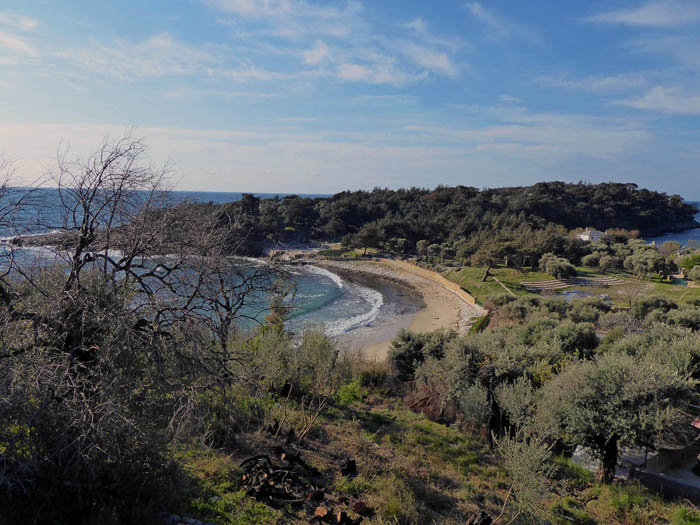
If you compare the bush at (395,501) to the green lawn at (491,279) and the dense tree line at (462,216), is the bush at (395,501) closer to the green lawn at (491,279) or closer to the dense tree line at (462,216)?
the green lawn at (491,279)

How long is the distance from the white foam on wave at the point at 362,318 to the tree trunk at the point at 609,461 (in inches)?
689

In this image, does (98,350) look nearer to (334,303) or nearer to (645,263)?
(334,303)

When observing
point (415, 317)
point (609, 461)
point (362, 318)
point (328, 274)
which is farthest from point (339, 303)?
point (609, 461)

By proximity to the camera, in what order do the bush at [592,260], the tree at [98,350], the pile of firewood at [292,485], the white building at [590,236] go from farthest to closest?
the white building at [590,236], the bush at [592,260], the pile of firewood at [292,485], the tree at [98,350]

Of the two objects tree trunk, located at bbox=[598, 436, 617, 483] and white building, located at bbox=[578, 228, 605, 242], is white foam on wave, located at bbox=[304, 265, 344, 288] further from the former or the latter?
white building, located at bbox=[578, 228, 605, 242]

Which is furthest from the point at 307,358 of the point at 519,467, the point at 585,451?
the point at 585,451

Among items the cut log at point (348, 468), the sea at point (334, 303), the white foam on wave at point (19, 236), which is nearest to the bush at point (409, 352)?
the sea at point (334, 303)

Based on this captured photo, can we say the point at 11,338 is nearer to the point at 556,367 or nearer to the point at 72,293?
the point at 72,293

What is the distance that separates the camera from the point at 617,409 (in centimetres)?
856

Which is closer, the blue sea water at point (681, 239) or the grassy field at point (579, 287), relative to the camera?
the grassy field at point (579, 287)

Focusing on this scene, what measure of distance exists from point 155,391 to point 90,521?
1490 millimetres

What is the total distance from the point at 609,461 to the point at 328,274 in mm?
42536

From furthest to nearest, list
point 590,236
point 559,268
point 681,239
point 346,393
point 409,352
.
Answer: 1. point 681,239
2. point 590,236
3. point 559,268
4. point 409,352
5. point 346,393

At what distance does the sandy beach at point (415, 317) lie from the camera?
978 inches
